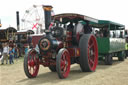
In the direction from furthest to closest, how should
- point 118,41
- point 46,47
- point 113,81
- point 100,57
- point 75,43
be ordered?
point 118,41 < point 100,57 < point 75,43 < point 46,47 < point 113,81

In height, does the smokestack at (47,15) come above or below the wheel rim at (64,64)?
above

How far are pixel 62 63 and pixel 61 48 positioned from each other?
96cm

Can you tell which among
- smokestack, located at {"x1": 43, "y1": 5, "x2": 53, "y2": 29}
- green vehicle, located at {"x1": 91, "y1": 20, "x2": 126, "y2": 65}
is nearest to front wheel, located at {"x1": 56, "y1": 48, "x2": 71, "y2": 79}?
smokestack, located at {"x1": 43, "y1": 5, "x2": 53, "y2": 29}

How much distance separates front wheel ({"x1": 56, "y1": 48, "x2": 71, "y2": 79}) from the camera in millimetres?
6160

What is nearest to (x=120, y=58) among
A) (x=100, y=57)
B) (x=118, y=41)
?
(x=118, y=41)

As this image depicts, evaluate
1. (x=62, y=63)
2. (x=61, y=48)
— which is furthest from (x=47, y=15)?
(x=62, y=63)

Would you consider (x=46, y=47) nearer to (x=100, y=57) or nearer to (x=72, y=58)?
(x=72, y=58)

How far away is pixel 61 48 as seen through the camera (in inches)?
289

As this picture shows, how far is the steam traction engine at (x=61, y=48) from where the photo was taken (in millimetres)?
6672

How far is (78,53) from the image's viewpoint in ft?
24.5

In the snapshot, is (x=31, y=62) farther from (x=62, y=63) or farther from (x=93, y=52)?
(x=93, y=52)

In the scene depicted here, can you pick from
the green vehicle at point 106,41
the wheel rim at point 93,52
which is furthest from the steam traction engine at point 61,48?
the green vehicle at point 106,41

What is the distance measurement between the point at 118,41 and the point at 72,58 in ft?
16.7

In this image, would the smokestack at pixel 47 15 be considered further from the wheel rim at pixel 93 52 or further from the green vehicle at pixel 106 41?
the green vehicle at pixel 106 41
